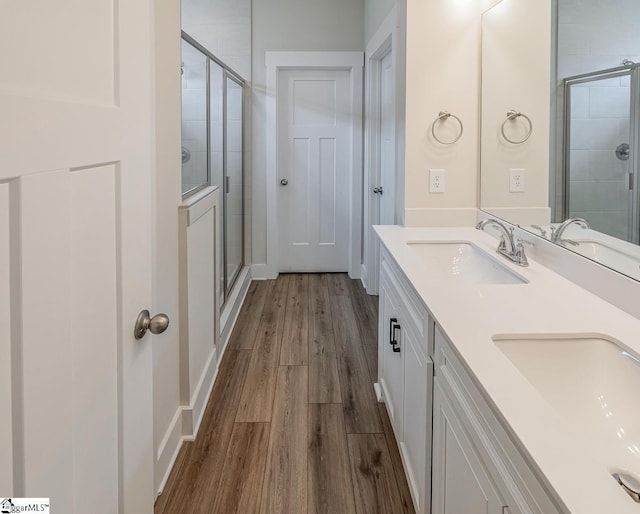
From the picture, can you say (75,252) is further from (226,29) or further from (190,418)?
(226,29)

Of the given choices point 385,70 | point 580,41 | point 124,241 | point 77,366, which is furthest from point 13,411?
point 385,70

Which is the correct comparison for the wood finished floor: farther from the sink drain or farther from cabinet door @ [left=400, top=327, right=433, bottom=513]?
the sink drain

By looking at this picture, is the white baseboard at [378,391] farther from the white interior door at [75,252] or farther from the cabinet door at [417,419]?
the white interior door at [75,252]

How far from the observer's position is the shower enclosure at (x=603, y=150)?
1.66 m

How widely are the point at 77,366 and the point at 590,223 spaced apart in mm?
1646

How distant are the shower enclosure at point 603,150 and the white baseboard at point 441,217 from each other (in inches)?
36.6

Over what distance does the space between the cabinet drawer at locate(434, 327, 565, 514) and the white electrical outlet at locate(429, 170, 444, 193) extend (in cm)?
164

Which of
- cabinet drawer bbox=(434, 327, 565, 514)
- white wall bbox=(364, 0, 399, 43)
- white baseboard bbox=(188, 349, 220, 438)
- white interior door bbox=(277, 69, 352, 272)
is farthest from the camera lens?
white interior door bbox=(277, 69, 352, 272)

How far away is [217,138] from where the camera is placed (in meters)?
3.83

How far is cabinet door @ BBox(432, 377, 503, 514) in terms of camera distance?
1.17 m

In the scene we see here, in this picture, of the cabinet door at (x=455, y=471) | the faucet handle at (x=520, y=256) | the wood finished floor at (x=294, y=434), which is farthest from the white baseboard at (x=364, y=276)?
the cabinet door at (x=455, y=471)

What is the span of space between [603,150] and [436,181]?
1238 millimetres

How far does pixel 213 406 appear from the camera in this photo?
292 centimetres

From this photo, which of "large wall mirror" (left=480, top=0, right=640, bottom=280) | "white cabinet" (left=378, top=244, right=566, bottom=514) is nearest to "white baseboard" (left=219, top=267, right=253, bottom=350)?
"white cabinet" (left=378, top=244, right=566, bottom=514)
